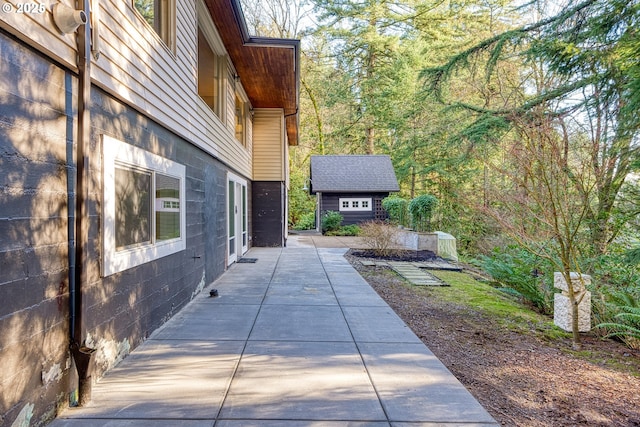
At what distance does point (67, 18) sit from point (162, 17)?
236 cm

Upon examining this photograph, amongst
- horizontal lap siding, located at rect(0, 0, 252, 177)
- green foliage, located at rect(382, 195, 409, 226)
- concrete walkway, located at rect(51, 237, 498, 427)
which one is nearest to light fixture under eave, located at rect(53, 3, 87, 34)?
horizontal lap siding, located at rect(0, 0, 252, 177)

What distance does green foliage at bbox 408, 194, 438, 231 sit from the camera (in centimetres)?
1130

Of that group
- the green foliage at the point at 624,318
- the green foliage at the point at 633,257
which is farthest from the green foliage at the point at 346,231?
the green foliage at the point at 633,257

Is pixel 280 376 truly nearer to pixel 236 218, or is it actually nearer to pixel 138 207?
pixel 138 207

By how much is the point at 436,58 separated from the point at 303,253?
16541mm

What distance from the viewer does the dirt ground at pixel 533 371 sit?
2.42 m

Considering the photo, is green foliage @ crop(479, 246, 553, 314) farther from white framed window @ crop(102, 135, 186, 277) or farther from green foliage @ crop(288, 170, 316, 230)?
green foliage @ crop(288, 170, 316, 230)

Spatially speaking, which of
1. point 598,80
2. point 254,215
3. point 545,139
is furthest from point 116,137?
point 254,215

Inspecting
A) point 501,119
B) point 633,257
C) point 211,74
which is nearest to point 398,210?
point 501,119

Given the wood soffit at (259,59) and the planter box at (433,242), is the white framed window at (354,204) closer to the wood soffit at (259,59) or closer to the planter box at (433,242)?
the planter box at (433,242)

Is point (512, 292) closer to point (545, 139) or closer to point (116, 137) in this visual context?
point (545, 139)

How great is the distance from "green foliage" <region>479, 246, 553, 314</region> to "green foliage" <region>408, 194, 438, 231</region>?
17.6ft

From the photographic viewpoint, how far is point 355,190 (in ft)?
64.0

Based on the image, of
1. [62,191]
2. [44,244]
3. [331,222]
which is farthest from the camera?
[331,222]
